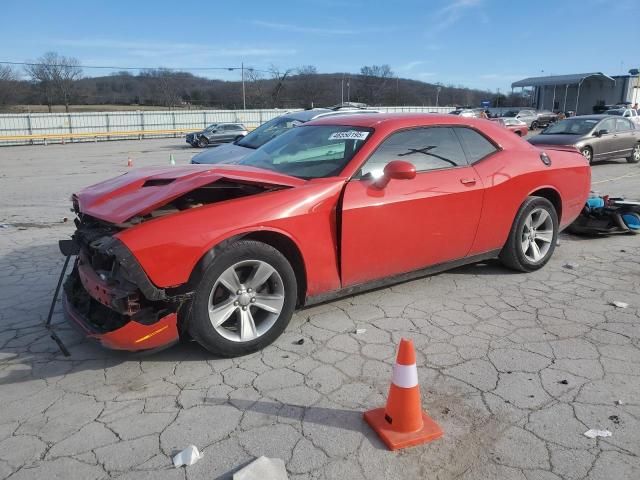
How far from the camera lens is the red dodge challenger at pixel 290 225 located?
10.1 ft

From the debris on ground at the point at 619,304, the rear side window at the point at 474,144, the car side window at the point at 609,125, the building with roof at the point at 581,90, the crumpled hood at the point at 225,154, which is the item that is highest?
the building with roof at the point at 581,90

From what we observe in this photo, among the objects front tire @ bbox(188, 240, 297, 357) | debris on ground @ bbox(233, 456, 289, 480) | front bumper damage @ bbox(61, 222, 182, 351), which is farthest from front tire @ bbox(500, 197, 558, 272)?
debris on ground @ bbox(233, 456, 289, 480)

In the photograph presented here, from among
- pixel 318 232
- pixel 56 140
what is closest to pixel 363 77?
pixel 56 140

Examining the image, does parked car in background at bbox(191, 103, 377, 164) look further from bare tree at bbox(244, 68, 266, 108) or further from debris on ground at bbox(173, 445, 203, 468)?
bare tree at bbox(244, 68, 266, 108)

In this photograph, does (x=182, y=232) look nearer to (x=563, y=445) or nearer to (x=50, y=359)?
(x=50, y=359)

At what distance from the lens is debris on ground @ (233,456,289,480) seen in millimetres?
2254

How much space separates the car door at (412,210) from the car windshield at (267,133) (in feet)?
17.6

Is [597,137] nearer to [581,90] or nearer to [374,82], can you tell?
[581,90]

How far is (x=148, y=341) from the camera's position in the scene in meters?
3.08

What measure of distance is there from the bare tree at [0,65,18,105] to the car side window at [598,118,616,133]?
164 feet

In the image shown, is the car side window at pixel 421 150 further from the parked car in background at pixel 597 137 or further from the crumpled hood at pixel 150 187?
the parked car in background at pixel 597 137

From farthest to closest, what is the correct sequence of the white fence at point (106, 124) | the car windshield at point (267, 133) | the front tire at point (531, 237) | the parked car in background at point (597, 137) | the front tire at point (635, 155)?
1. the white fence at point (106, 124)
2. the front tire at point (635, 155)
3. the parked car in background at point (597, 137)
4. the car windshield at point (267, 133)
5. the front tire at point (531, 237)

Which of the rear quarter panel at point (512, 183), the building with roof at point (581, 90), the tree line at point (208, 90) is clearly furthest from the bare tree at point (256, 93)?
the rear quarter panel at point (512, 183)

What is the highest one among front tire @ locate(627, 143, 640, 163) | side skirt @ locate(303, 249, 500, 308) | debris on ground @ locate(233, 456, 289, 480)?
front tire @ locate(627, 143, 640, 163)
